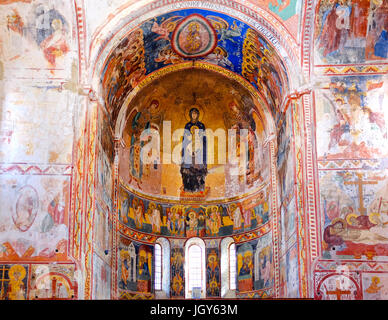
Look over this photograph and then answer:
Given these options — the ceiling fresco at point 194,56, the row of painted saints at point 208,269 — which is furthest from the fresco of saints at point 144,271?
the ceiling fresco at point 194,56

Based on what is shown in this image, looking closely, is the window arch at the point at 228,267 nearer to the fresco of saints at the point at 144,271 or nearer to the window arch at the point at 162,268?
the window arch at the point at 162,268

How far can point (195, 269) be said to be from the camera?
2536 centimetres

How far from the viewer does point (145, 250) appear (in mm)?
24359

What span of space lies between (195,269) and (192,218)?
6.76ft

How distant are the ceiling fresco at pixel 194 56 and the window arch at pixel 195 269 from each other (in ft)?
20.9

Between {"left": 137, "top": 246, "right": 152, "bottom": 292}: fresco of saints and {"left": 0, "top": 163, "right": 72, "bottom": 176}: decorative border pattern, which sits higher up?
{"left": 0, "top": 163, "right": 72, "bottom": 176}: decorative border pattern

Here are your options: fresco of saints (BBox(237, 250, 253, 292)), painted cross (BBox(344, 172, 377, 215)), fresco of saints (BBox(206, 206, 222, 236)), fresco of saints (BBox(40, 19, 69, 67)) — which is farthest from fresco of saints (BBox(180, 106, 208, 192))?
painted cross (BBox(344, 172, 377, 215))

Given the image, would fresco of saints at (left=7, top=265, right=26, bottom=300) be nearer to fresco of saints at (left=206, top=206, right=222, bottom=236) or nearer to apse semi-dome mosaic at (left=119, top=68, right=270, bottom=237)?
apse semi-dome mosaic at (left=119, top=68, right=270, bottom=237)

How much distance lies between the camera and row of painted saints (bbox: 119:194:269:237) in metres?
24.2

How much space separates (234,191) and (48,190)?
366 inches

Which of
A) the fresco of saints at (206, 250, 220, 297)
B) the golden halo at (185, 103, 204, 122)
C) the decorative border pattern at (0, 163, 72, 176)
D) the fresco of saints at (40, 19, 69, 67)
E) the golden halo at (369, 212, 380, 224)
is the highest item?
the fresco of saints at (40, 19, 69, 67)

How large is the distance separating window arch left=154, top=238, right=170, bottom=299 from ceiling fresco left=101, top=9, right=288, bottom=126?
5.68 metres

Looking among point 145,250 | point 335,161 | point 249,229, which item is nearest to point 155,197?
point 145,250

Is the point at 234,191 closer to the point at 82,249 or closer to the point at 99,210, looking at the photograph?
the point at 99,210
